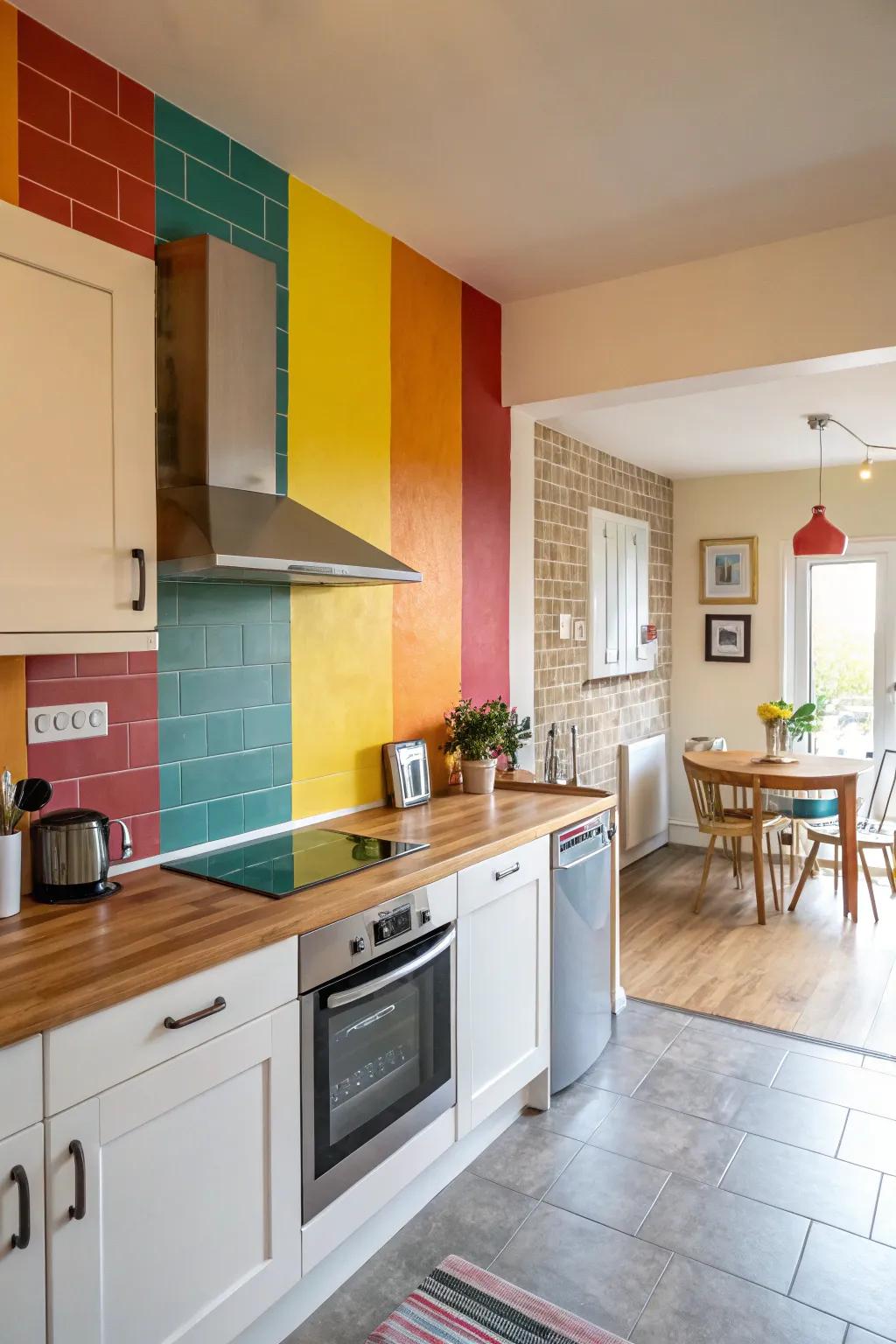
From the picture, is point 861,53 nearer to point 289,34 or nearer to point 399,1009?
point 289,34

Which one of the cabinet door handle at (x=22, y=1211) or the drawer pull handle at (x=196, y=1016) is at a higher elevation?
the drawer pull handle at (x=196, y=1016)

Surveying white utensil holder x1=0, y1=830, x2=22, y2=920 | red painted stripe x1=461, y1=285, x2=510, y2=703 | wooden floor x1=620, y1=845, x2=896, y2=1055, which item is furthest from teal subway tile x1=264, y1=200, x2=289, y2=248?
wooden floor x1=620, y1=845, x2=896, y2=1055

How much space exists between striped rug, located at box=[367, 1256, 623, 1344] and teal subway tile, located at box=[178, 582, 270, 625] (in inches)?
65.6

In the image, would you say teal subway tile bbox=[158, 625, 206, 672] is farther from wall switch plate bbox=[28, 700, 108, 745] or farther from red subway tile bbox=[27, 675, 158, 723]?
wall switch plate bbox=[28, 700, 108, 745]

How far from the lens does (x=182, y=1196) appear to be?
160cm

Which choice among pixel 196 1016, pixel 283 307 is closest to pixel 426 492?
pixel 283 307

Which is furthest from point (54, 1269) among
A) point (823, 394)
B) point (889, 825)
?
point (889, 825)

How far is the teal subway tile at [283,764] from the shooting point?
258 centimetres

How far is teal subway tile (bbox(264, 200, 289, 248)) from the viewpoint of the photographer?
2.51 meters

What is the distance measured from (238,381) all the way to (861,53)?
159cm

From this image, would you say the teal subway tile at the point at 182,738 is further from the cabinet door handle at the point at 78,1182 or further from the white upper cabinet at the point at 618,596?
the white upper cabinet at the point at 618,596

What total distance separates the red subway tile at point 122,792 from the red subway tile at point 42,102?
142 centimetres

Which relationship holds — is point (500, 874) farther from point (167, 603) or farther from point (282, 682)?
point (167, 603)

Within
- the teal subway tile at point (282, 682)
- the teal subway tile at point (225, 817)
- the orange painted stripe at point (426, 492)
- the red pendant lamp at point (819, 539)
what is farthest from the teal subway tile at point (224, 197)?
the red pendant lamp at point (819, 539)
